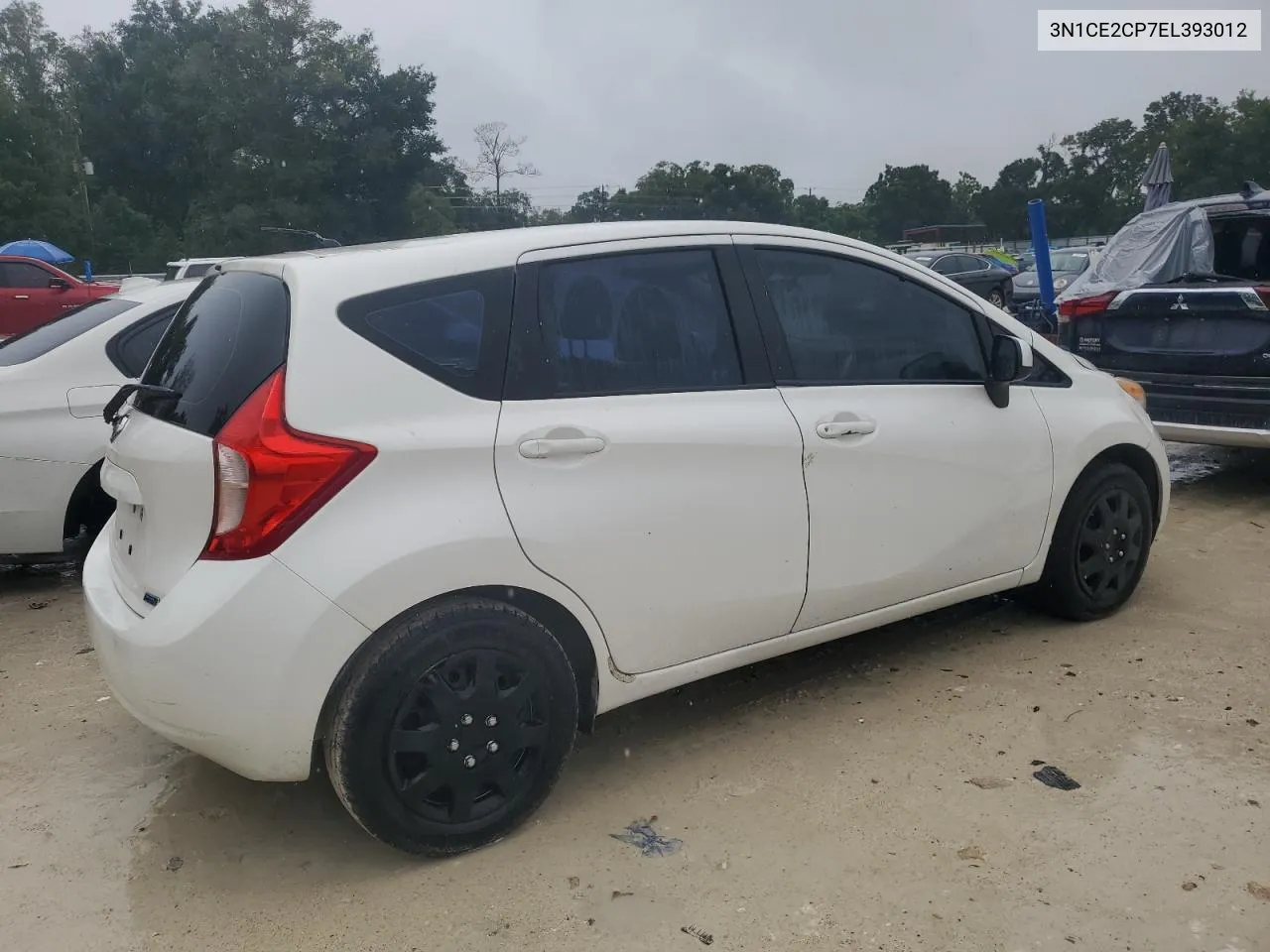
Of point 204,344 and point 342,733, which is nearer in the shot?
point 342,733

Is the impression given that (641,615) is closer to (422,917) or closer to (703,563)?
(703,563)

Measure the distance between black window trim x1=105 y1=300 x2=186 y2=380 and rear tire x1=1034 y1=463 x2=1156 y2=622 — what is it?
13.9 ft

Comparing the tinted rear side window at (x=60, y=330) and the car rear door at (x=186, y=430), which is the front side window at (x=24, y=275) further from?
the car rear door at (x=186, y=430)

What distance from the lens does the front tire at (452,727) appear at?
8.38 ft

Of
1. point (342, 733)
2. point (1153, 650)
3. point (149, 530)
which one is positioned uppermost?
point (149, 530)

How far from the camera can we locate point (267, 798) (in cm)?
316

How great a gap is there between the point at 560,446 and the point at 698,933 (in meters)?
1.27

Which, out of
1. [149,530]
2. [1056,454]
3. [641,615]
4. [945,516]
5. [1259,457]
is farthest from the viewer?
[1259,457]

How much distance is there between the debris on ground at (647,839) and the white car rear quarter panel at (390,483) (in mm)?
773

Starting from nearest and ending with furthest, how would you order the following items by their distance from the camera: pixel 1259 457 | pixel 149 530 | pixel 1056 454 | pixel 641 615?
pixel 149 530
pixel 641 615
pixel 1056 454
pixel 1259 457

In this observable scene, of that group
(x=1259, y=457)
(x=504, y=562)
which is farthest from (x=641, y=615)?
(x=1259, y=457)

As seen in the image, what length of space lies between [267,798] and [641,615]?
1309mm

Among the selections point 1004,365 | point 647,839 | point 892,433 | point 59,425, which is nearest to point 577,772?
point 647,839

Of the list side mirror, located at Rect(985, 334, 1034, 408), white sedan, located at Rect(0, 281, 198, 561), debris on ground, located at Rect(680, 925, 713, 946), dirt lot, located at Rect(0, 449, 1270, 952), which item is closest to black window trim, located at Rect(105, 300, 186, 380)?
white sedan, located at Rect(0, 281, 198, 561)
